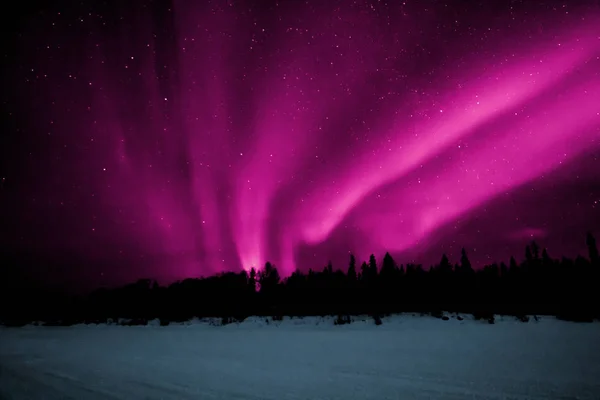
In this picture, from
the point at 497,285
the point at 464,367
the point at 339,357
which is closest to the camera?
the point at 464,367

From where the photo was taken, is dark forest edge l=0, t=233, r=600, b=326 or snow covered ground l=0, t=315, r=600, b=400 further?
dark forest edge l=0, t=233, r=600, b=326

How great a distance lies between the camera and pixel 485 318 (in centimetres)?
2348

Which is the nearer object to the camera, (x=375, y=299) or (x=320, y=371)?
(x=320, y=371)

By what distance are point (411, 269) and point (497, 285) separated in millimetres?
12681

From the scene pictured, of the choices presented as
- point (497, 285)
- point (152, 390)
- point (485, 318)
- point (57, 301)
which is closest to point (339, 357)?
point (152, 390)

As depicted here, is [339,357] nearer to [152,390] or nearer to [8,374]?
[152,390]

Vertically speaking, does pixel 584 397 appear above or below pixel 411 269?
A: below

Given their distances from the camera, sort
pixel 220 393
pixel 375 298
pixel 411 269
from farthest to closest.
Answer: pixel 411 269 → pixel 375 298 → pixel 220 393

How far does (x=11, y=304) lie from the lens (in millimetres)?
72875

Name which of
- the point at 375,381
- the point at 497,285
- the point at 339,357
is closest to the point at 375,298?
the point at 497,285

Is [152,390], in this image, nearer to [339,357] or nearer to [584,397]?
[339,357]

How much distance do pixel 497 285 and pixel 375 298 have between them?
1992cm

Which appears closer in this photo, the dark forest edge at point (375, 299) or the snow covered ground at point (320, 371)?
the snow covered ground at point (320, 371)

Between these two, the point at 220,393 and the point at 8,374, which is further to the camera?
the point at 8,374
